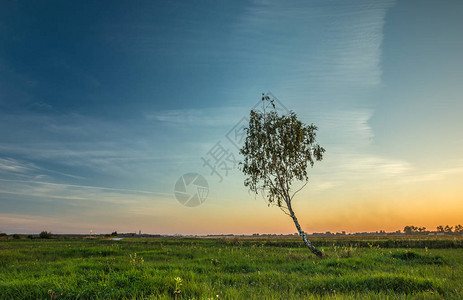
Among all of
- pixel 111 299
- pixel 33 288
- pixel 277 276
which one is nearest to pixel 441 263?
pixel 277 276

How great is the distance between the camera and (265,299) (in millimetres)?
6504

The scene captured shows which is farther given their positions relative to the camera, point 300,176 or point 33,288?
point 300,176

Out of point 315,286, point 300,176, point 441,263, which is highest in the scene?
point 300,176

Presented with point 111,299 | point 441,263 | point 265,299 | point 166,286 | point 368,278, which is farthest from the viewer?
point 441,263

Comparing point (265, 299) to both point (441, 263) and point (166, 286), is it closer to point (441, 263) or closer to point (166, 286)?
point (166, 286)

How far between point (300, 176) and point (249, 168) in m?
5.08

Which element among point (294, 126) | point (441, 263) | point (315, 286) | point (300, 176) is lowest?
point (441, 263)

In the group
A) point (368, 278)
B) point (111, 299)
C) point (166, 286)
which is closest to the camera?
point (111, 299)

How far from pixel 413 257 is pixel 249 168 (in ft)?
49.2

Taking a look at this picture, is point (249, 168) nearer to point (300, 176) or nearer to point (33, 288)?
point (300, 176)

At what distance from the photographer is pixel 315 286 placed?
29.0ft

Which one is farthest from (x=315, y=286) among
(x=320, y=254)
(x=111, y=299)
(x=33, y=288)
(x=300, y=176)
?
(x=300, y=176)

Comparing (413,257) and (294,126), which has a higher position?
(294,126)

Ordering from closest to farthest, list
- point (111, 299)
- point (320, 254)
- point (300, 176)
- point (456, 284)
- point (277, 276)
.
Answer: point (111, 299) → point (456, 284) → point (277, 276) → point (320, 254) → point (300, 176)
